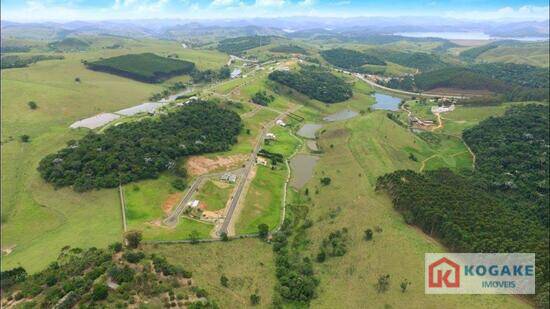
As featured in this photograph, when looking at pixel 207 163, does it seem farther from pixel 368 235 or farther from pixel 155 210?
pixel 368 235

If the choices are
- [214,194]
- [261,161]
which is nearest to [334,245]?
[214,194]

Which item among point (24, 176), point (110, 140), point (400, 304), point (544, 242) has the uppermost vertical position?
point (110, 140)

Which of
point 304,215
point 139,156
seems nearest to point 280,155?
point 304,215

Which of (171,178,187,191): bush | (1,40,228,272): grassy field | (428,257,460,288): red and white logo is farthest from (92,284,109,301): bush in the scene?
(428,257,460,288): red and white logo

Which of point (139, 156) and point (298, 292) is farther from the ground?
point (139, 156)

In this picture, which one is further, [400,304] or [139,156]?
[139,156]

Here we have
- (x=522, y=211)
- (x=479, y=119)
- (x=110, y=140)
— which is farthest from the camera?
(x=479, y=119)

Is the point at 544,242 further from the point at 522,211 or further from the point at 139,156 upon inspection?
the point at 139,156

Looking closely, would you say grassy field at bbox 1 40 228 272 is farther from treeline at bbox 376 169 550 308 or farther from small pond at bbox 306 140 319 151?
small pond at bbox 306 140 319 151

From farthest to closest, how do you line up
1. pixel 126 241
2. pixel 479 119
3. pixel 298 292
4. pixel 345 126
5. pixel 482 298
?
pixel 479 119 < pixel 345 126 < pixel 126 241 < pixel 298 292 < pixel 482 298
